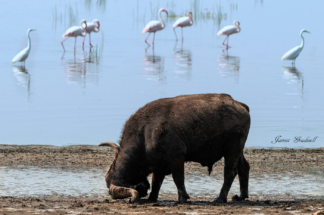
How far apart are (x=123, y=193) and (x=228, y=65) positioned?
1783 cm

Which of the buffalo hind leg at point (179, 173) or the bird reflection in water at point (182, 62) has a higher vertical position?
the bird reflection in water at point (182, 62)

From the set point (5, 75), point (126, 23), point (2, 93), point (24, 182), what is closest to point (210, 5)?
point (126, 23)

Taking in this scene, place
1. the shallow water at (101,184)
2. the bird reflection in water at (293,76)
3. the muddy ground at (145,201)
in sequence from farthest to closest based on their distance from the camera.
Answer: the bird reflection in water at (293,76) < the shallow water at (101,184) < the muddy ground at (145,201)

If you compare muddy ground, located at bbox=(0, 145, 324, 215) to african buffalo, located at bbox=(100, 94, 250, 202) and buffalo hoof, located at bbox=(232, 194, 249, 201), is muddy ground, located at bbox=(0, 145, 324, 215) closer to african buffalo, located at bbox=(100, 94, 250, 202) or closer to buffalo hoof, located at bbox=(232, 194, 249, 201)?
buffalo hoof, located at bbox=(232, 194, 249, 201)

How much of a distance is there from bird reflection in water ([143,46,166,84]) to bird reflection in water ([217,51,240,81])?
7.82ft

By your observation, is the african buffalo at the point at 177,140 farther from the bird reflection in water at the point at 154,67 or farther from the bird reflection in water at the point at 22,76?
the bird reflection in water at the point at 154,67

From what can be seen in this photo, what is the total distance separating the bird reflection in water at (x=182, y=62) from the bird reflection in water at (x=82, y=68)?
3.14 metres

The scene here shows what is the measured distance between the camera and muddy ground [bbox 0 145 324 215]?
627 cm

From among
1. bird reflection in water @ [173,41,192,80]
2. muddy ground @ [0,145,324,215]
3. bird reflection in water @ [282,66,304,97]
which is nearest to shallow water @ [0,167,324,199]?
muddy ground @ [0,145,324,215]

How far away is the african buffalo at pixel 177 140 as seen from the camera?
6.50 meters

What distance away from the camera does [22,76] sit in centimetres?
1933

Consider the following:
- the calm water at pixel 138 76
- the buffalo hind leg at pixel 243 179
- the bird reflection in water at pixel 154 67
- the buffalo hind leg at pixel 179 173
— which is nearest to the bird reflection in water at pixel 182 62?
the calm water at pixel 138 76

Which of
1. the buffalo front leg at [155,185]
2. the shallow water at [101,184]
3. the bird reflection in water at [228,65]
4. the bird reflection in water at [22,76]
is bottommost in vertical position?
the shallow water at [101,184]

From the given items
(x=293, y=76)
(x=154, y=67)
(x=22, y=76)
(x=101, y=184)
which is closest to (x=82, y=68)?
(x=154, y=67)
